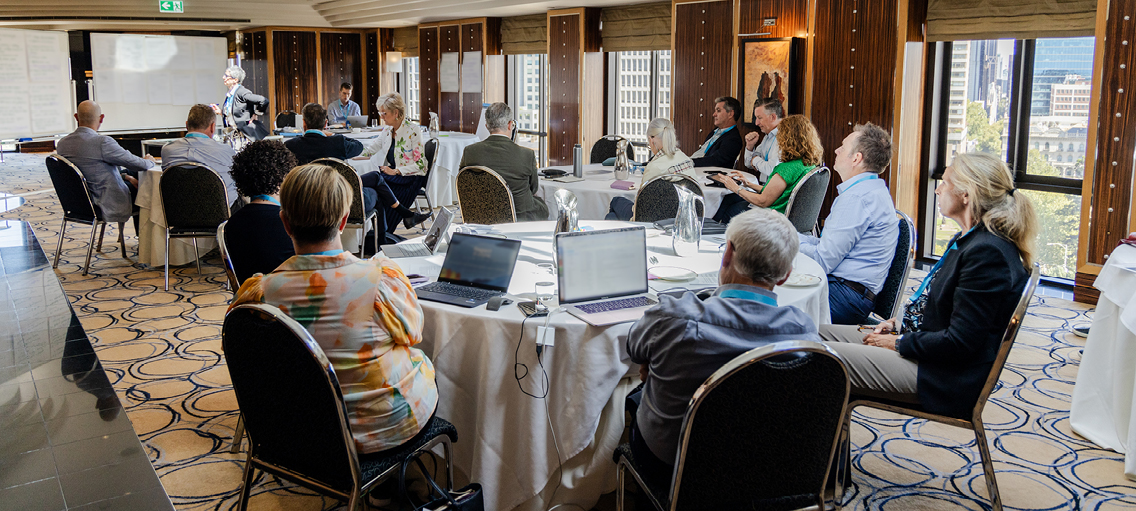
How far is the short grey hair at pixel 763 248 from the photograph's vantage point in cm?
207

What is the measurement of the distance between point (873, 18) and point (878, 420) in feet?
14.6

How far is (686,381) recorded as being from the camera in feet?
6.73

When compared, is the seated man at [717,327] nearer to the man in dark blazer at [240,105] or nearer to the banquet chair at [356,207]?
the banquet chair at [356,207]

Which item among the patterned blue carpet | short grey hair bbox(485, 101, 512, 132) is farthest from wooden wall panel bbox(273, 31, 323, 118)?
short grey hair bbox(485, 101, 512, 132)

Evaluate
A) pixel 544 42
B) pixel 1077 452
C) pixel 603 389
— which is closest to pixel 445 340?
pixel 603 389

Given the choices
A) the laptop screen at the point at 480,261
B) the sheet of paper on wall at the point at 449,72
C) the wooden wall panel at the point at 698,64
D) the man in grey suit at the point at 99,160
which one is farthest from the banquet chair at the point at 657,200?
the sheet of paper on wall at the point at 449,72

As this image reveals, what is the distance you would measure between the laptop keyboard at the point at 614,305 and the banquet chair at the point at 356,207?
10.4 feet

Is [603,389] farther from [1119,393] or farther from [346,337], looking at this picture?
[1119,393]

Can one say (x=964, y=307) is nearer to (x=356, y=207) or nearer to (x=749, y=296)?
(x=749, y=296)

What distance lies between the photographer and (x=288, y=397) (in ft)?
7.06

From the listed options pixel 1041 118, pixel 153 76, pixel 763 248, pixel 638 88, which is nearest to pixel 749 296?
pixel 763 248

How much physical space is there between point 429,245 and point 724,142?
410 cm

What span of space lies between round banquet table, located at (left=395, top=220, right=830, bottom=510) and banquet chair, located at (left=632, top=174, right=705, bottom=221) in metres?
2.25

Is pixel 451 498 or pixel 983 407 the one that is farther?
pixel 983 407
